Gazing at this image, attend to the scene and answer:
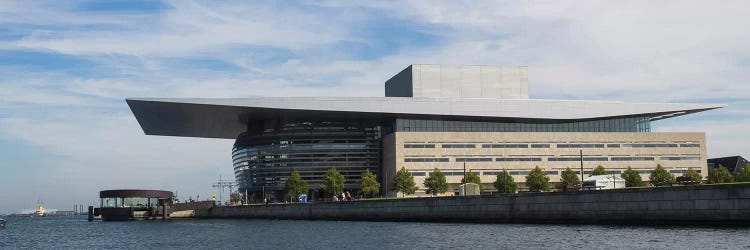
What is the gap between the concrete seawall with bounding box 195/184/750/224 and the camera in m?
40.0

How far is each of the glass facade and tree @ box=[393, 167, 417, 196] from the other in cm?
910

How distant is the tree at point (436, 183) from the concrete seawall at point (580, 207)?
25.9 m

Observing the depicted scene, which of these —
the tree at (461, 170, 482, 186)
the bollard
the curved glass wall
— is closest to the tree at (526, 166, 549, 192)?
the tree at (461, 170, 482, 186)

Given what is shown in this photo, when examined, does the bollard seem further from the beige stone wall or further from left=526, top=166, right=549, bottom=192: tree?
left=526, top=166, right=549, bottom=192: tree

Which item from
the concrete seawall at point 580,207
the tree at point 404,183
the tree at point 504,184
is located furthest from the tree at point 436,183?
the concrete seawall at point 580,207

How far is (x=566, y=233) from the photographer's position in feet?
136

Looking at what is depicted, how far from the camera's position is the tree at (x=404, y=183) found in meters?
102

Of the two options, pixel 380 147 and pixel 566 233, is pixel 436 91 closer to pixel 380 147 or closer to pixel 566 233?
pixel 380 147

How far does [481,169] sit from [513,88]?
1199cm

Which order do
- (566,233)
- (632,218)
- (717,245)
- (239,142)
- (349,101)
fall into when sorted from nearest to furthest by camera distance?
(717,245) < (566,233) < (632,218) < (349,101) < (239,142)

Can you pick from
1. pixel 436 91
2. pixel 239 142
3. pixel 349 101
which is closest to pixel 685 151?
pixel 436 91

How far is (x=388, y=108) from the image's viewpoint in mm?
106625

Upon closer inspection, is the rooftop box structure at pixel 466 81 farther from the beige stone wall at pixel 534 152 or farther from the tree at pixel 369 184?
the tree at pixel 369 184

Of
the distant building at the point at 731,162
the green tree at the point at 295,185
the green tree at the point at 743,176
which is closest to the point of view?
the green tree at the point at 743,176
